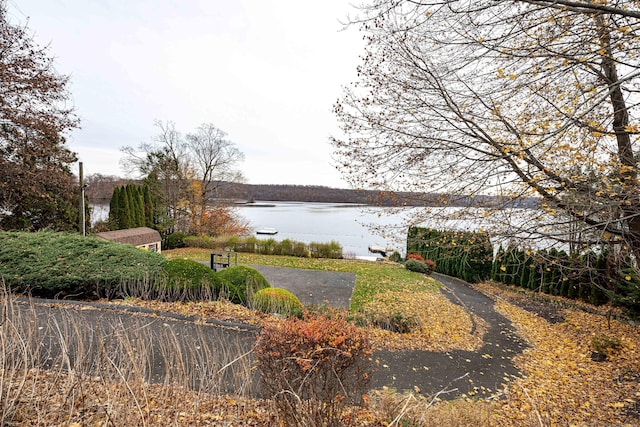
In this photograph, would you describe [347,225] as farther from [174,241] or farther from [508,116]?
[508,116]

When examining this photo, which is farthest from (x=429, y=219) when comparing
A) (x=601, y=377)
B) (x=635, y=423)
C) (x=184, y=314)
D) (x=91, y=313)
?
(x=91, y=313)

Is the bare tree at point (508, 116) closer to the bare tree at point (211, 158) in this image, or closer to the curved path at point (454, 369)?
the curved path at point (454, 369)

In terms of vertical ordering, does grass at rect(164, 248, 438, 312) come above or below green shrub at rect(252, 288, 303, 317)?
below

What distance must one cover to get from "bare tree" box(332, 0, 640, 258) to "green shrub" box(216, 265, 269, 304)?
3.53 m

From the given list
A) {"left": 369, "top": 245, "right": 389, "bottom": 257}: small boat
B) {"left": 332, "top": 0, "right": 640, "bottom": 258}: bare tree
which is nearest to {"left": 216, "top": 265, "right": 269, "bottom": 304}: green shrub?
{"left": 332, "top": 0, "right": 640, "bottom": 258}: bare tree

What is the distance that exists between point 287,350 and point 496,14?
14.0ft

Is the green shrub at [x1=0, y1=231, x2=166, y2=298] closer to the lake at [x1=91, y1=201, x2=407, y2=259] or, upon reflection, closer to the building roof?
the lake at [x1=91, y1=201, x2=407, y2=259]

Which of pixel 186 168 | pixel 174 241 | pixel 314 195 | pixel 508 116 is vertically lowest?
pixel 174 241

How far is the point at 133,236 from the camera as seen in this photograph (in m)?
15.1

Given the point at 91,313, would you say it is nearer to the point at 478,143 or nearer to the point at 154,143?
the point at 478,143

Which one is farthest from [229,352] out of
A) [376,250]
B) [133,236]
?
[376,250]

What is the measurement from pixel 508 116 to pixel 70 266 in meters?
8.73

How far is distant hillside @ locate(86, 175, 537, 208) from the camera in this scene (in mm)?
4586

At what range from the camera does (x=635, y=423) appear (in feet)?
10.8
